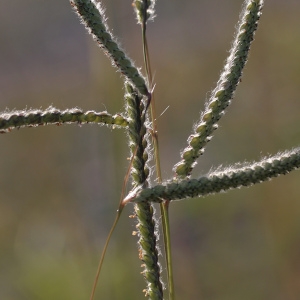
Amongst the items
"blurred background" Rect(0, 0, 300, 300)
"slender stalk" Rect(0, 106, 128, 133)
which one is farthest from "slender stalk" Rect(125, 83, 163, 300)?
"blurred background" Rect(0, 0, 300, 300)

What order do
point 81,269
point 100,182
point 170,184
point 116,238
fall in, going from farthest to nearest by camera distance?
point 100,182 → point 116,238 → point 81,269 → point 170,184

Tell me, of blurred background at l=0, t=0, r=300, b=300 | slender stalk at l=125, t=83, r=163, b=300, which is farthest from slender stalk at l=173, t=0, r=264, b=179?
blurred background at l=0, t=0, r=300, b=300

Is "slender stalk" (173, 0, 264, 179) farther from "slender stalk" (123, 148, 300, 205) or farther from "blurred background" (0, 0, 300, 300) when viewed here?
"blurred background" (0, 0, 300, 300)

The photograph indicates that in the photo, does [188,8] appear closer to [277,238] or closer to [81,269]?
[277,238]

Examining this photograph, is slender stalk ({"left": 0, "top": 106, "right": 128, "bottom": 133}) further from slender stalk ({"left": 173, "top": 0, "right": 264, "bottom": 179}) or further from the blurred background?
the blurred background

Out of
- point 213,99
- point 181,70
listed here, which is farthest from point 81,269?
point 213,99

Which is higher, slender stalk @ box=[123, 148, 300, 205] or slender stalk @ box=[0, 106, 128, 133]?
slender stalk @ box=[0, 106, 128, 133]

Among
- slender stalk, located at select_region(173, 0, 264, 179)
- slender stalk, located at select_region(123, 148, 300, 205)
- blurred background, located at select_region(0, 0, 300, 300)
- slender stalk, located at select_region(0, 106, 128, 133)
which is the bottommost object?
slender stalk, located at select_region(123, 148, 300, 205)

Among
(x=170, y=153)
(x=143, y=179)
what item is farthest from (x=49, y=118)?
(x=170, y=153)

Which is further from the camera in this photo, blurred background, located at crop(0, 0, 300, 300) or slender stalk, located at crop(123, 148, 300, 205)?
blurred background, located at crop(0, 0, 300, 300)
